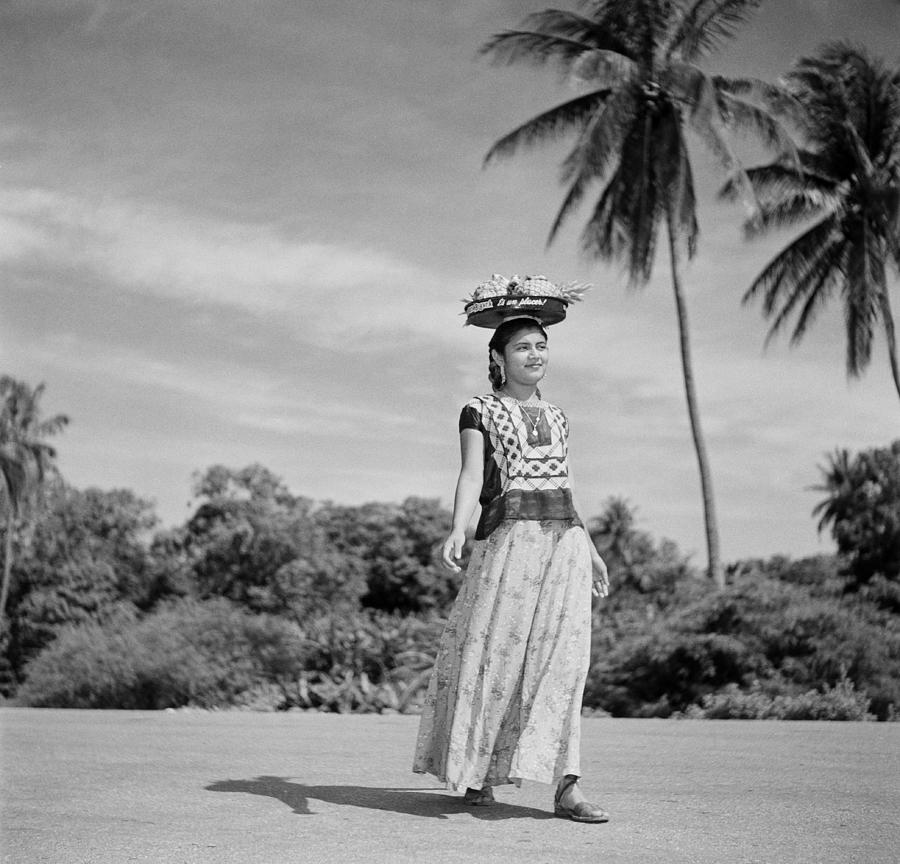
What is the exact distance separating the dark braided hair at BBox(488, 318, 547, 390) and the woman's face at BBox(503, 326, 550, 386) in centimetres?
1

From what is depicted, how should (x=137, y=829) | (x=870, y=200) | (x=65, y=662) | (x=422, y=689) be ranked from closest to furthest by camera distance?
1. (x=137, y=829)
2. (x=422, y=689)
3. (x=65, y=662)
4. (x=870, y=200)

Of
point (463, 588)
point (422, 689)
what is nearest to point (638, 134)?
point (422, 689)

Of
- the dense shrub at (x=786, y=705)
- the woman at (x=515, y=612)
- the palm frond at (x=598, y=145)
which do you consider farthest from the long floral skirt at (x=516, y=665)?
the palm frond at (x=598, y=145)

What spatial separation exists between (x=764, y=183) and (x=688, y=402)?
7012 mm

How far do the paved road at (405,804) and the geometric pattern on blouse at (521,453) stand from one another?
1.28 meters

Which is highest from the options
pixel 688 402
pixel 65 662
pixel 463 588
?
pixel 688 402

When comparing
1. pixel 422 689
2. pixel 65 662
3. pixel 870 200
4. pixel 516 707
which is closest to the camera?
pixel 516 707

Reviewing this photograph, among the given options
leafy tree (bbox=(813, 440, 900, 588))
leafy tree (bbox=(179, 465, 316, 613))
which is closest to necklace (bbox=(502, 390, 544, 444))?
leafy tree (bbox=(813, 440, 900, 588))

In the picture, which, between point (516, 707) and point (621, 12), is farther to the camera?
point (621, 12)

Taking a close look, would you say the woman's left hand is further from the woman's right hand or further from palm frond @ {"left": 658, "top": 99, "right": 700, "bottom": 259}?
palm frond @ {"left": 658, "top": 99, "right": 700, "bottom": 259}

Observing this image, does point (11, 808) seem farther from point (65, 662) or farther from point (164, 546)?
point (164, 546)

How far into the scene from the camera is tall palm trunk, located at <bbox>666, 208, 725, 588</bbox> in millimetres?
22386

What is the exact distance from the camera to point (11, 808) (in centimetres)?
463

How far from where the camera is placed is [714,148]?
78.2 ft
